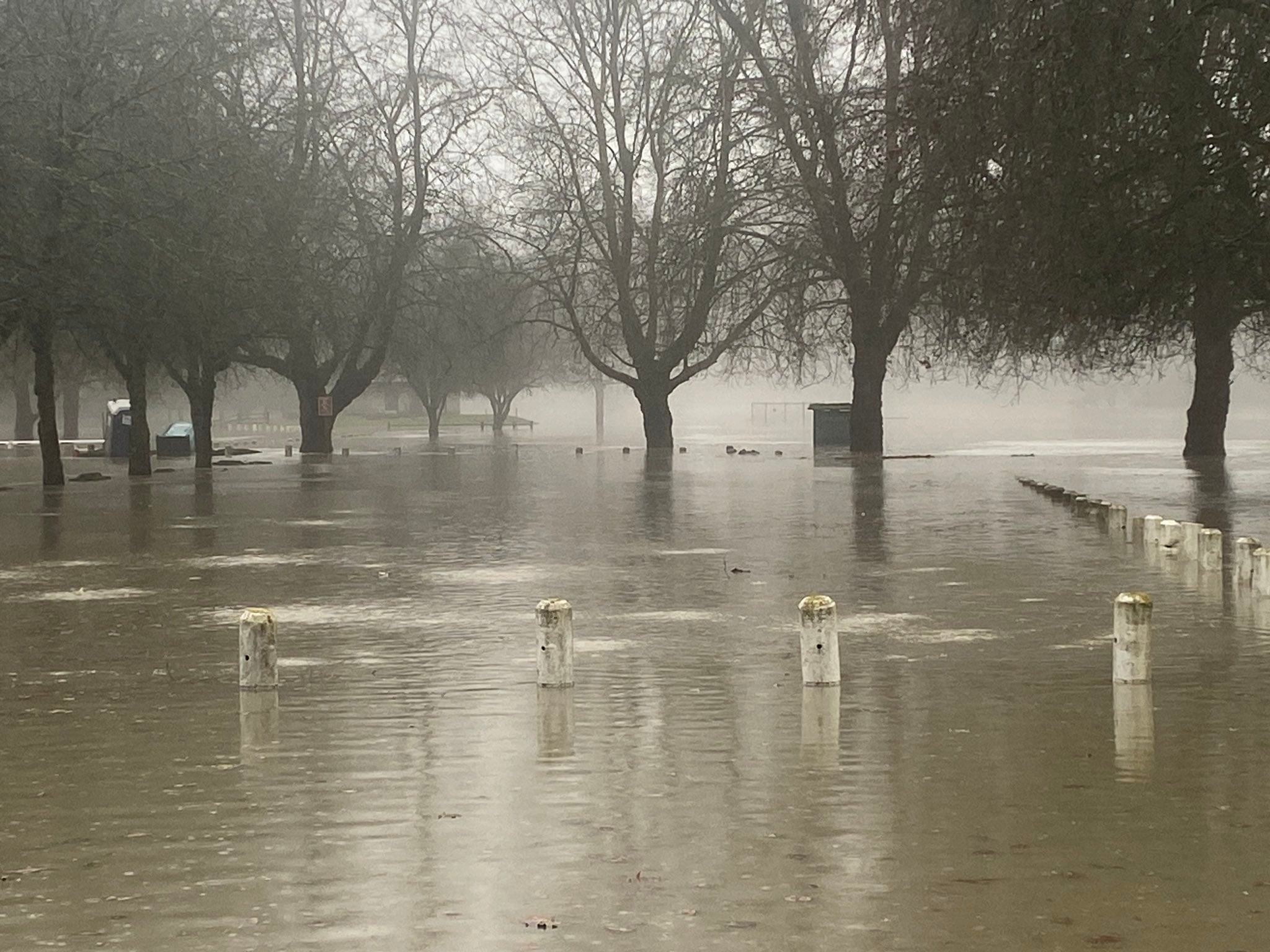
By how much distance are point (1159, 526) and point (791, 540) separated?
449cm

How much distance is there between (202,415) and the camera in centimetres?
4947

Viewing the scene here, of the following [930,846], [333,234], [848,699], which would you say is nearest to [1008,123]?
[848,699]

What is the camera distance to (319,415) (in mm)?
59938

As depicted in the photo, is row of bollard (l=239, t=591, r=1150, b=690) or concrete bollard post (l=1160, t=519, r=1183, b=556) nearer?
row of bollard (l=239, t=591, r=1150, b=690)

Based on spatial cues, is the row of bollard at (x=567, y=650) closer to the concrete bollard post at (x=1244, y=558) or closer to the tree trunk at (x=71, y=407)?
the concrete bollard post at (x=1244, y=558)

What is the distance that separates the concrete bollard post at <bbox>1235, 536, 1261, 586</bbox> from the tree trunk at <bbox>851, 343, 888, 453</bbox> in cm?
3118

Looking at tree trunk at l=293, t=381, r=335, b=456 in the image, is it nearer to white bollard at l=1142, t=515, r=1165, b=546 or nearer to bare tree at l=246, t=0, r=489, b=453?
bare tree at l=246, t=0, r=489, b=453

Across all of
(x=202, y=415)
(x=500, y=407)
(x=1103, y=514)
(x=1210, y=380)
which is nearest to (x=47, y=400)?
(x=202, y=415)

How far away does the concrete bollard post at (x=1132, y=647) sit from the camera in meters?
10.8

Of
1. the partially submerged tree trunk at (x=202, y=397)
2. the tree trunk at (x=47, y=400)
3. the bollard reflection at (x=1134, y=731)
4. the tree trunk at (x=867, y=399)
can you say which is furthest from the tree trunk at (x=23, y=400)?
the bollard reflection at (x=1134, y=731)

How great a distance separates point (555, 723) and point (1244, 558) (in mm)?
8470

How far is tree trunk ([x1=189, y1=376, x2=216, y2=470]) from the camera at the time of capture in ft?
161

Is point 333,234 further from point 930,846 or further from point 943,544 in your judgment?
point 930,846

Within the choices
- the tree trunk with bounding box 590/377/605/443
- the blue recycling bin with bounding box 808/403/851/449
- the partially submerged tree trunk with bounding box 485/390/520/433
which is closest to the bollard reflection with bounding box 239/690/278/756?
the blue recycling bin with bounding box 808/403/851/449
